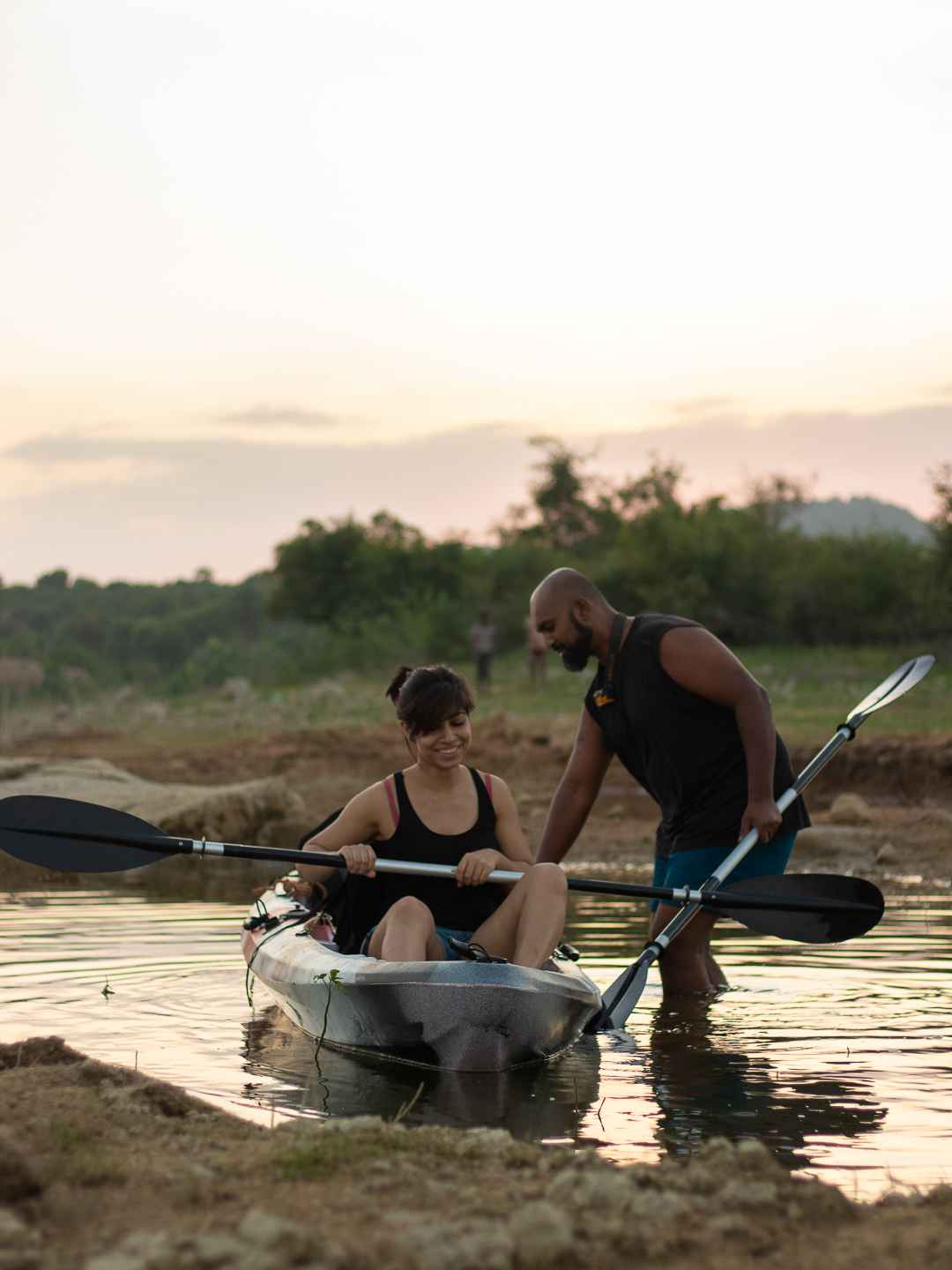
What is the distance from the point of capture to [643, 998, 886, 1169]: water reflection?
5.63 meters

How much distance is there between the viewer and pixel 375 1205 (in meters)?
4.04

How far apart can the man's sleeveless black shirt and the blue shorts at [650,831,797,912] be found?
0.03 metres

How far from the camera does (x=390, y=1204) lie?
13.4ft

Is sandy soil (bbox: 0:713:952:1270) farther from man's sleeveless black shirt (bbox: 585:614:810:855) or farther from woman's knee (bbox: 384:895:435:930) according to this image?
man's sleeveless black shirt (bbox: 585:614:810:855)

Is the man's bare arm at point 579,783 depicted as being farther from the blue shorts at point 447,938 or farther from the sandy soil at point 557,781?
the sandy soil at point 557,781

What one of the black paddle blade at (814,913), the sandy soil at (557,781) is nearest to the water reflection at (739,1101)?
the black paddle blade at (814,913)

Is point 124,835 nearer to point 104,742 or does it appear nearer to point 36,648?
point 104,742

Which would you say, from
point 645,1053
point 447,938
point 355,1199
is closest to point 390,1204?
point 355,1199

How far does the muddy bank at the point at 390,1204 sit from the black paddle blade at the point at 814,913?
8.22 ft

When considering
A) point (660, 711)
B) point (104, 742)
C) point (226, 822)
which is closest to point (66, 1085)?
point (660, 711)

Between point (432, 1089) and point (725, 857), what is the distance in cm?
171

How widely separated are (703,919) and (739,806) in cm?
52

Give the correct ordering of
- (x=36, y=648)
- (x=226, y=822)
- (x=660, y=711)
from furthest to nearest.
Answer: (x=36, y=648), (x=226, y=822), (x=660, y=711)

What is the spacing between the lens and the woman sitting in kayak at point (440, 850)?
6512 mm
